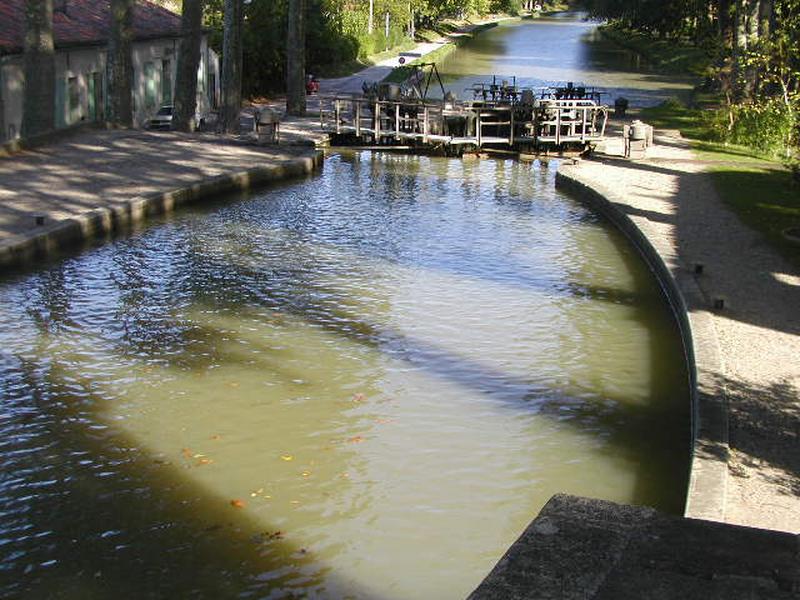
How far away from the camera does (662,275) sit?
662 inches

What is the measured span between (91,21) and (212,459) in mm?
27677

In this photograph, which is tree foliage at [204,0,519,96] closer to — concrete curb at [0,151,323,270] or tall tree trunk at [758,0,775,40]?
tall tree trunk at [758,0,775,40]

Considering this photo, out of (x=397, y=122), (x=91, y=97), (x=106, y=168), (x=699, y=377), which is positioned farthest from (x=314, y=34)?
(x=699, y=377)

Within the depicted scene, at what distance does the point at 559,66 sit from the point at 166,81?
118 feet

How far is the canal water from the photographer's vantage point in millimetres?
8609

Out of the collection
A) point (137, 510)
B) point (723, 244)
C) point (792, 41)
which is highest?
point (792, 41)

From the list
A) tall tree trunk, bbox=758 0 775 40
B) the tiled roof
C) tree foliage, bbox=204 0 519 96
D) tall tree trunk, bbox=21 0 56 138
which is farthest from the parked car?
tall tree trunk, bbox=758 0 775 40

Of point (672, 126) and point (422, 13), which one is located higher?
point (422, 13)

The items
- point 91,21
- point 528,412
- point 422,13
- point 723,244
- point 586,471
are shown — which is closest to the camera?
point 586,471

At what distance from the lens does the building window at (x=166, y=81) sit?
38656 mm

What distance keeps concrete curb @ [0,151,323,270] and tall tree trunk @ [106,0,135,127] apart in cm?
622

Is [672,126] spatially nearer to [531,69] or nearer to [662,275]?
[662,275]

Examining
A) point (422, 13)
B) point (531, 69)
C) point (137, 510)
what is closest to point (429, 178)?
point (137, 510)

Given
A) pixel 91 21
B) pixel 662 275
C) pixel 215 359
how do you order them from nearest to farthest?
pixel 215 359, pixel 662 275, pixel 91 21
